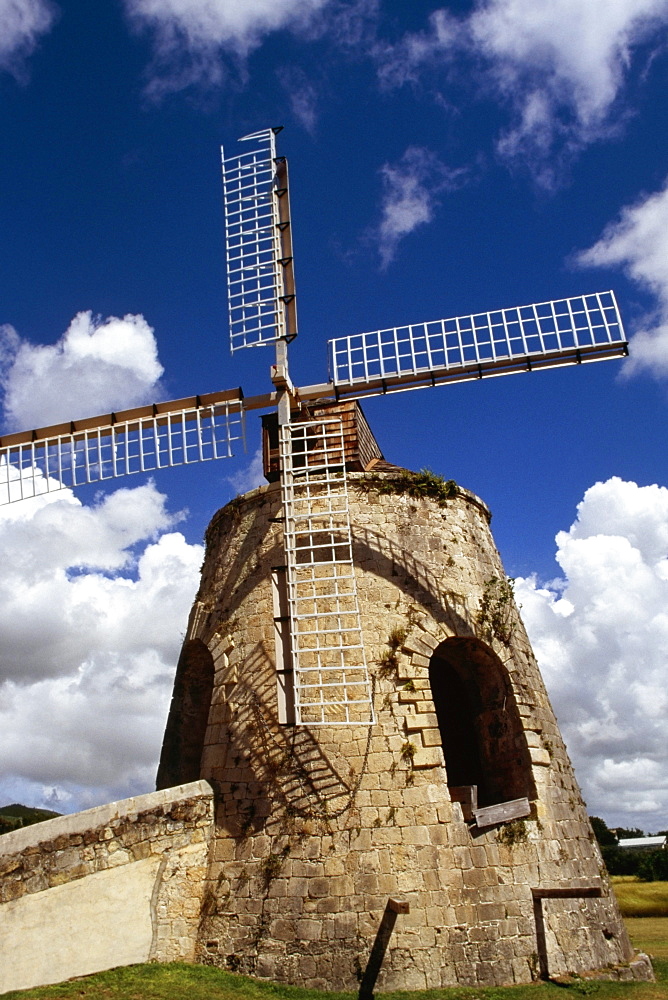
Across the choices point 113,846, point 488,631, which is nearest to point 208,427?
point 488,631

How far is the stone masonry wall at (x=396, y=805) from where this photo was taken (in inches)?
375

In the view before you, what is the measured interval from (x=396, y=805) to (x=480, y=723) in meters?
2.76

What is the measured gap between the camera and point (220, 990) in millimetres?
9062

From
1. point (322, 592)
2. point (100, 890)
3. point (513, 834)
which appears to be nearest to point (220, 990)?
point (100, 890)

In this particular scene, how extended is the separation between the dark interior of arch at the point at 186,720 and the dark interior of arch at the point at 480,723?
174 inches

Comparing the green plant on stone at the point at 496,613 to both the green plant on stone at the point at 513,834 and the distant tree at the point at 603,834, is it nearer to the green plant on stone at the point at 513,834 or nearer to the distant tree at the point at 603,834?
the green plant on stone at the point at 513,834

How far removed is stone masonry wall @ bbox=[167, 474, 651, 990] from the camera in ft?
31.2

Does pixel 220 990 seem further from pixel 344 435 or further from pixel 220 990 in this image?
pixel 344 435

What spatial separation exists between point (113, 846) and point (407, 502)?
267 inches

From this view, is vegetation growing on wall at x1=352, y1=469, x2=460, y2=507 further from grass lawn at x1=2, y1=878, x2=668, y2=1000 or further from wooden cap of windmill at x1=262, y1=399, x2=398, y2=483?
grass lawn at x1=2, y1=878, x2=668, y2=1000

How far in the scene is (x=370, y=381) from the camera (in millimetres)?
12992

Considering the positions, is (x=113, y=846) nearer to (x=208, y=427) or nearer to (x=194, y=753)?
(x=194, y=753)

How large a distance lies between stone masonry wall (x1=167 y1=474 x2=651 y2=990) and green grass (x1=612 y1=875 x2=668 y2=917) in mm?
11947

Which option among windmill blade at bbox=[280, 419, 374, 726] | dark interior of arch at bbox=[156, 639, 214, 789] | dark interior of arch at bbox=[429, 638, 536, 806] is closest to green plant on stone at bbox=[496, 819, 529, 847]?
dark interior of arch at bbox=[429, 638, 536, 806]
